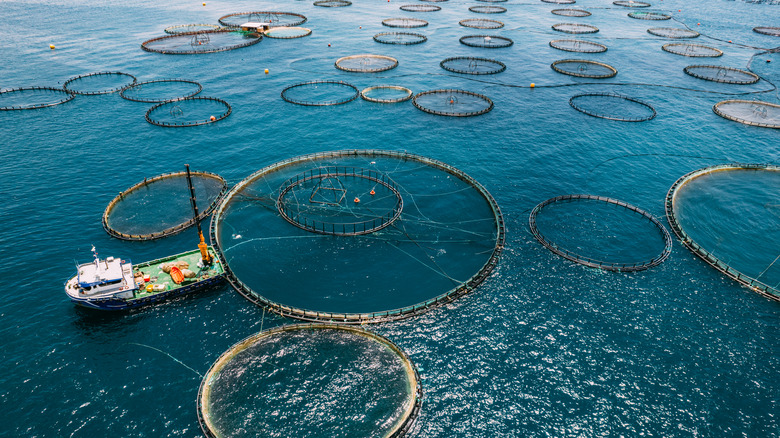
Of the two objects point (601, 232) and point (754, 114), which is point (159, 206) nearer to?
point (601, 232)

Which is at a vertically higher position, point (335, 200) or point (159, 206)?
point (335, 200)

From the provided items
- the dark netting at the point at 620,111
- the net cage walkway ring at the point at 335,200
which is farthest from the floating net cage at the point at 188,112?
the dark netting at the point at 620,111

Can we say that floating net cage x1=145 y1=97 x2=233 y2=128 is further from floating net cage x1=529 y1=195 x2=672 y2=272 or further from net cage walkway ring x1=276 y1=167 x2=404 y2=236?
floating net cage x1=529 y1=195 x2=672 y2=272

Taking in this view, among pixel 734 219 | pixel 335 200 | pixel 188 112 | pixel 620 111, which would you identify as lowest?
pixel 734 219

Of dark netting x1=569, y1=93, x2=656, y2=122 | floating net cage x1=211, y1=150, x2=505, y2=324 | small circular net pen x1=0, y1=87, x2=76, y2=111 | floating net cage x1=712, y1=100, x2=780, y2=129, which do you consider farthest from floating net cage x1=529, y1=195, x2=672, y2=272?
small circular net pen x1=0, y1=87, x2=76, y2=111

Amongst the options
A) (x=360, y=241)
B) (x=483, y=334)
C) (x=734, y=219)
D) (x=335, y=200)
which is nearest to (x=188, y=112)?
(x=335, y=200)
